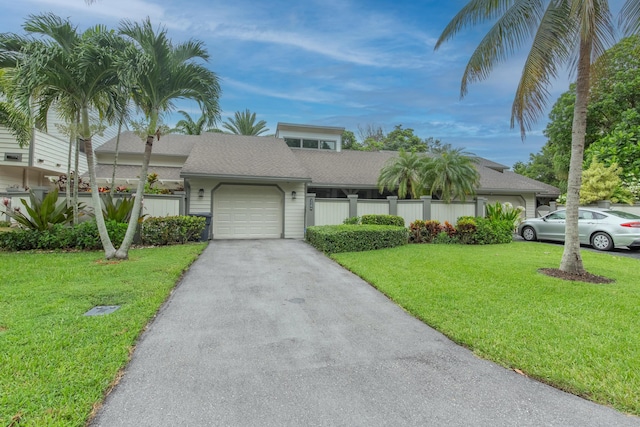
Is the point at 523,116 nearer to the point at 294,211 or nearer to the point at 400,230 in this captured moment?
the point at 400,230

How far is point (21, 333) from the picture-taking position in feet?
11.0

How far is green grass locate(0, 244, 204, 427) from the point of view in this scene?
229 centimetres

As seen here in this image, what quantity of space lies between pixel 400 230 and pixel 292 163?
5.97 meters

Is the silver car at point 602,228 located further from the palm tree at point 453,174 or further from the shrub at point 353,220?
the shrub at point 353,220

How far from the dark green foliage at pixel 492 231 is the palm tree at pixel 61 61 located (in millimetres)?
11993

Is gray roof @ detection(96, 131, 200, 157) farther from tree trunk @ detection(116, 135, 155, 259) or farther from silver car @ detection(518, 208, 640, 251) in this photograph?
silver car @ detection(518, 208, 640, 251)

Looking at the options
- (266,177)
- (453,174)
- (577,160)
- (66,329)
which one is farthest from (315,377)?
(453,174)

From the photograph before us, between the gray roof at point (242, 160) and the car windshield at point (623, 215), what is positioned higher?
the gray roof at point (242, 160)

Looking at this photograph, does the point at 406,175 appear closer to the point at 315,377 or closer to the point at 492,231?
the point at 492,231

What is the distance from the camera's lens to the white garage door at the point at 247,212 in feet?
41.8

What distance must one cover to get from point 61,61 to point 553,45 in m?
10.4

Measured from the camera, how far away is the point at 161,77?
7.48 metres

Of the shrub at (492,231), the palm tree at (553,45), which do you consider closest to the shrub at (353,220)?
the shrub at (492,231)

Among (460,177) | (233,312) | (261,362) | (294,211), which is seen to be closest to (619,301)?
(261,362)
